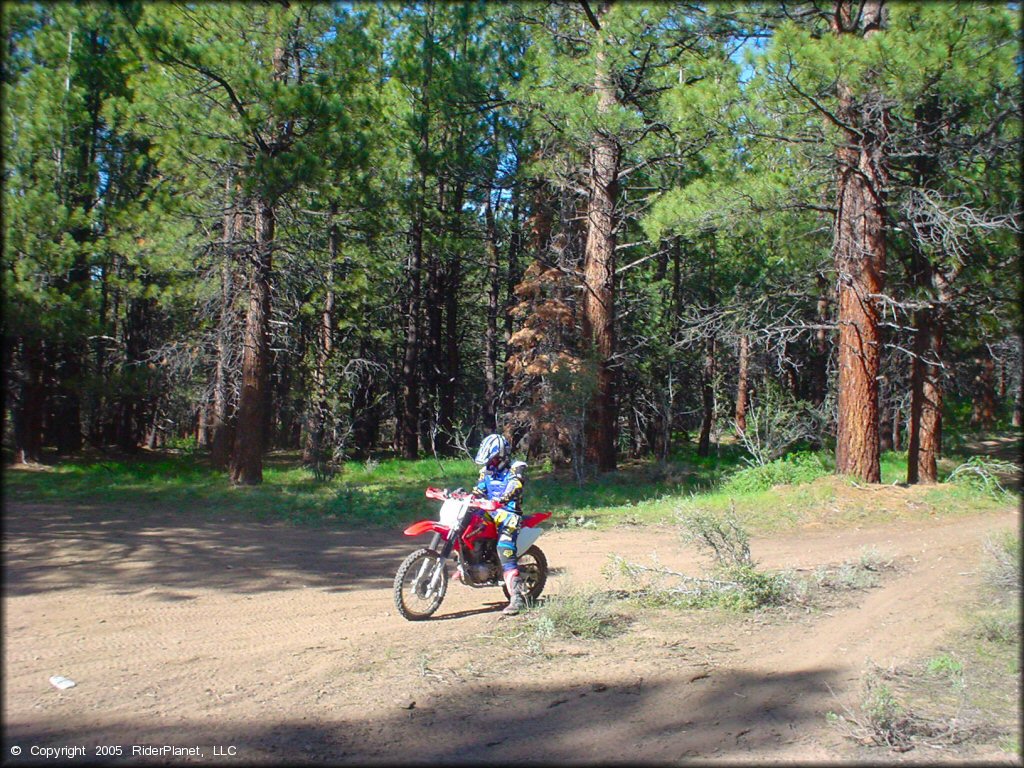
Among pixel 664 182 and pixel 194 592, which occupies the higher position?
pixel 664 182

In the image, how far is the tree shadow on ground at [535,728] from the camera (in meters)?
4.58

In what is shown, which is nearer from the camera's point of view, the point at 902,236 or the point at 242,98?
the point at 242,98

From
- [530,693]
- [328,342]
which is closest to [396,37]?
[328,342]

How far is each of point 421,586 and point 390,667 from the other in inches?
59.1

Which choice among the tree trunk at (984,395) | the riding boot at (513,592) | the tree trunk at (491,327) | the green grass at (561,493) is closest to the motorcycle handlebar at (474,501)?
the riding boot at (513,592)

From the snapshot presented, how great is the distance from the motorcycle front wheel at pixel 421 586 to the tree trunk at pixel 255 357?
11.3 meters

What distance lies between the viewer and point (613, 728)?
5.04 metres

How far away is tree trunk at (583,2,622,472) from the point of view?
797 inches

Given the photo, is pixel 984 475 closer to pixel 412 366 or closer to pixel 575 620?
pixel 575 620

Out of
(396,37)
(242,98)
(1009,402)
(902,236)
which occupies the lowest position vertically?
(1009,402)

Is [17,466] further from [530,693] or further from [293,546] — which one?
[530,693]

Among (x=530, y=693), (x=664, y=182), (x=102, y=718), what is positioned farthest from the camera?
(x=664, y=182)

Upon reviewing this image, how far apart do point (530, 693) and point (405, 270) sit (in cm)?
2407

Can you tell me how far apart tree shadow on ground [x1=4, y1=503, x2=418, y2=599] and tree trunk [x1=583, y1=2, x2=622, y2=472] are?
8.82 m
